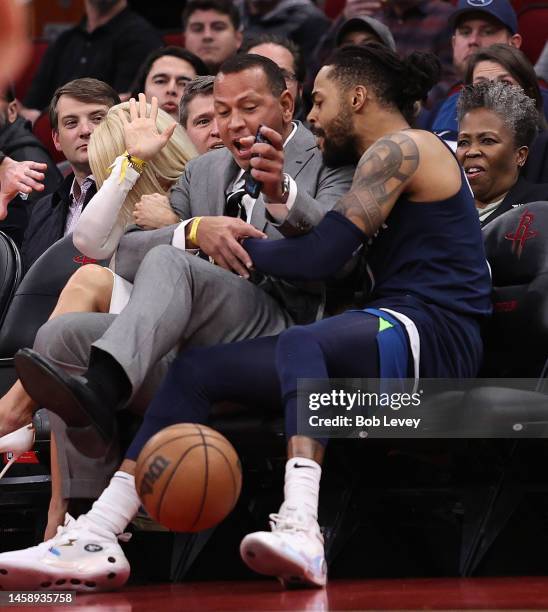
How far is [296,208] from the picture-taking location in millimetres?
3018

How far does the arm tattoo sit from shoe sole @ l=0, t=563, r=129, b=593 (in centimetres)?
108

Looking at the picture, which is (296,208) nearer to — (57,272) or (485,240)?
(485,240)

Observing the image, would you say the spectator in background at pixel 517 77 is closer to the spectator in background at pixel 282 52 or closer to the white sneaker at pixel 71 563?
the spectator in background at pixel 282 52

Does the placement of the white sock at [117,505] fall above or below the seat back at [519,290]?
below

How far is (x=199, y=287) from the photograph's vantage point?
3.01 metres

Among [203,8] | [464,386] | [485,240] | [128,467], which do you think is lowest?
[128,467]

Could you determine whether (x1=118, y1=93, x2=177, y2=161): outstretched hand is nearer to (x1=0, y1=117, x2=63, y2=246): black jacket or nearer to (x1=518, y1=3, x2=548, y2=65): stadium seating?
(x1=0, y1=117, x2=63, y2=246): black jacket

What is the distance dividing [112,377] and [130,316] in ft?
0.54

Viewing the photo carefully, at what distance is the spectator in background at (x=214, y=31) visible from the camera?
6.29 metres

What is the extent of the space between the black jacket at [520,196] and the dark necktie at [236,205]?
83 cm

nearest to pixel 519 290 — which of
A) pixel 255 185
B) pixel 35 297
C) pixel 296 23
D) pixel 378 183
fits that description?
pixel 378 183

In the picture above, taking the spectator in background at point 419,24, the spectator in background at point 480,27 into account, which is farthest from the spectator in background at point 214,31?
the spectator in background at point 480,27

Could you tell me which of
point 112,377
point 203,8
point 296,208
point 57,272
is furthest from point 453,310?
point 203,8

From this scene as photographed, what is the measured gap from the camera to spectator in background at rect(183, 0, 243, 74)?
6.29m
